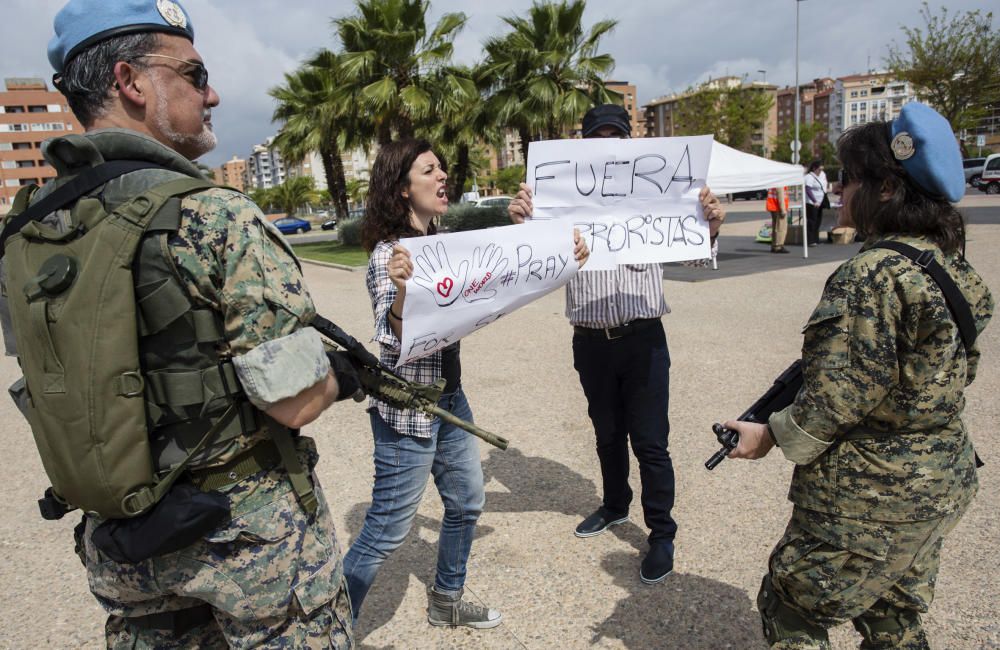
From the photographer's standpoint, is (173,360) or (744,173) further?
(744,173)

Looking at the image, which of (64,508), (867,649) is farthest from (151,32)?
(867,649)

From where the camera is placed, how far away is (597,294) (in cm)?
310

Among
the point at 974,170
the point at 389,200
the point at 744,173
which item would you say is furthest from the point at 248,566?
the point at 974,170

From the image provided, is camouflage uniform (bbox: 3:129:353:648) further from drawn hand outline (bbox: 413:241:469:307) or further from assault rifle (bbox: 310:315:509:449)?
drawn hand outline (bbox: 413:241:469:307)

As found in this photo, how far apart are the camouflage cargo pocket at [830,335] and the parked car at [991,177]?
3669cm

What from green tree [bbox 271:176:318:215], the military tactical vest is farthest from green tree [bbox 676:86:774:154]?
green tree [bbox 271:176:318:215]

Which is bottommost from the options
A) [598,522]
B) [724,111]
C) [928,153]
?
[598,522]

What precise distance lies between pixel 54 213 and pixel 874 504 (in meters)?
2.07

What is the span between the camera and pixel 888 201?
1.73m

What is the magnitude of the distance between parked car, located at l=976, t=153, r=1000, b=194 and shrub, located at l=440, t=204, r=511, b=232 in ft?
79.9

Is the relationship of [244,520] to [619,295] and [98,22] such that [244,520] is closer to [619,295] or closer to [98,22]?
[98,22]

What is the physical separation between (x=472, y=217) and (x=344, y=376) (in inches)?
822

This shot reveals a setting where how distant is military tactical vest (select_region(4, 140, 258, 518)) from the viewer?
1283mm

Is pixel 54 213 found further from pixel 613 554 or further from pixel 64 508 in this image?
Result: pixel 613 554
